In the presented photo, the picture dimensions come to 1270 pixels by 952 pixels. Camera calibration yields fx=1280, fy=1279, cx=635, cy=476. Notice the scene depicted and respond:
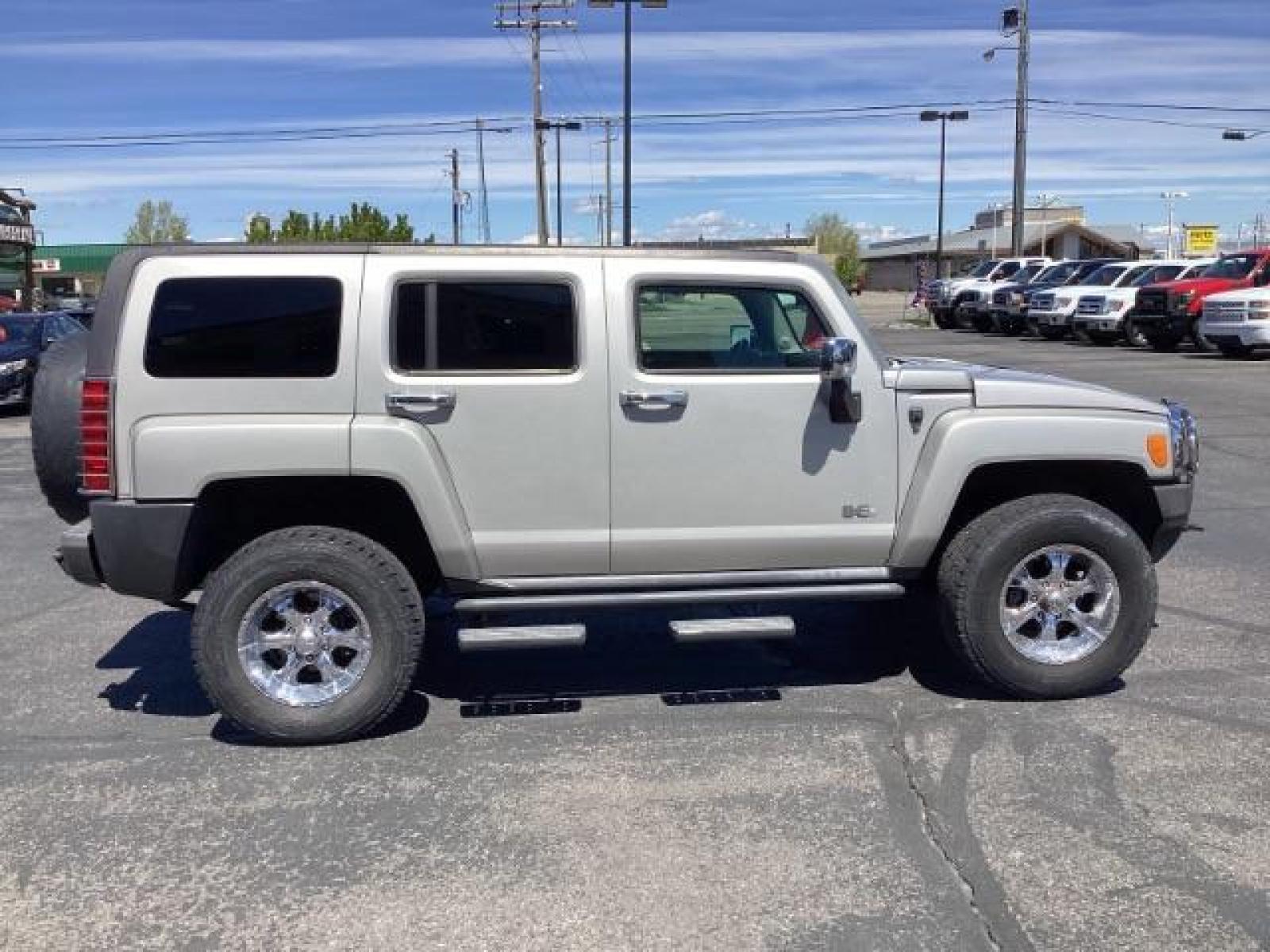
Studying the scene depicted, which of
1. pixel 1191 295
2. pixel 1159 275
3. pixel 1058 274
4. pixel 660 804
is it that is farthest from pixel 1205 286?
pixel 660 804

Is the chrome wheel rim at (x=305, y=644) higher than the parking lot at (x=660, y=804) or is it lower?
higher

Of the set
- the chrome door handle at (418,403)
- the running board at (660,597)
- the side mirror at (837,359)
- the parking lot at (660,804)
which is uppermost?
the side mirror at (837,359)

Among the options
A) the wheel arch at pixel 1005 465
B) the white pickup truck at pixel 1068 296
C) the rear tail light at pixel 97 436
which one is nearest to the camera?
the rear tail light at pixel 97 436

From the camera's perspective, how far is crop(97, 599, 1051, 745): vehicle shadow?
5.52 metres

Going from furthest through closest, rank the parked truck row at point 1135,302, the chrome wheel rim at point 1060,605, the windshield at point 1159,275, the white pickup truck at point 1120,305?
the windshield at point 1159,275 < the white pickup truck at point 1120,305 < the parked truck row at point 1135,302 < the chrome wheel rim at point 1060,605

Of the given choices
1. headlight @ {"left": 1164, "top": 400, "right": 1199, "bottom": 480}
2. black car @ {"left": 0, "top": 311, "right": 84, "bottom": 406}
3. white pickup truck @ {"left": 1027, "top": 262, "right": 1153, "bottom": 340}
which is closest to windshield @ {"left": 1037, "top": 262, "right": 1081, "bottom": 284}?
white pickup truck @ {"left": 1027, "top": 262, "right": 1153, "bottom": 340}

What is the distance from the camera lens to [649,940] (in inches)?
138

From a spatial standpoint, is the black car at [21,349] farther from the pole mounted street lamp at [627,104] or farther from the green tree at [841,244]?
the green tree at [841,244]

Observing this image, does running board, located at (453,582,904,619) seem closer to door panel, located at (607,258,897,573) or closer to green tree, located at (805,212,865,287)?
door panel, located at (607,258,897,573)

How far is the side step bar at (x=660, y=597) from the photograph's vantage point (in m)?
5.08

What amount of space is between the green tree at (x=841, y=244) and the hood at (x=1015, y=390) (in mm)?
98257

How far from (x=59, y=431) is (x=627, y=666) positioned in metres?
2.66

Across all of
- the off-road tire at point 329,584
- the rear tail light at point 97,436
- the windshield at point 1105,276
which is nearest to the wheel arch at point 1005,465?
the off-road tire at point 329,584

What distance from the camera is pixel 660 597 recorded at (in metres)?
5.12
